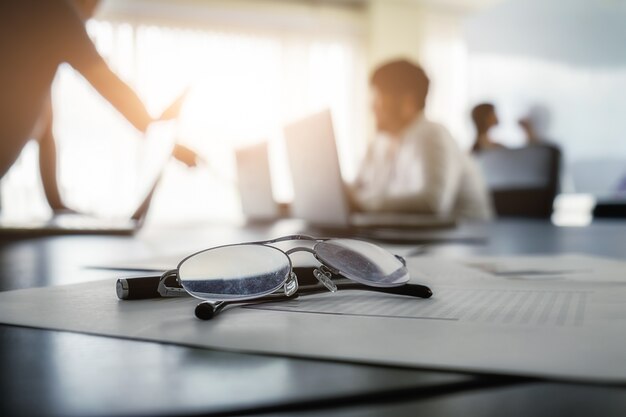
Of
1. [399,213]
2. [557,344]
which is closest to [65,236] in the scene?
[557,344]

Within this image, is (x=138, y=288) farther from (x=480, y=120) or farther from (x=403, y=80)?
(x=480, y=120)

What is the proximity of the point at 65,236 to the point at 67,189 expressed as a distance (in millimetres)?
4110

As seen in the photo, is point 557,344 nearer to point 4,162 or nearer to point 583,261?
point 583,261

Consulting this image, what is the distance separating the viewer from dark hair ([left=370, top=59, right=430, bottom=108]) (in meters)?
2.44

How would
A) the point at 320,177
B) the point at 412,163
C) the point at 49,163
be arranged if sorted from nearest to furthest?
the point at 320,177 < the point at 49,163 < the point at 412,163

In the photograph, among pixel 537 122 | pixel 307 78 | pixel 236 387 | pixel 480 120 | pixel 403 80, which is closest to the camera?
pixel 236 387

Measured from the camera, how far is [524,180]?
7.59 feet

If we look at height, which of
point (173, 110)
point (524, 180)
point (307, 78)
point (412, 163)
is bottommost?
point (524, 180)

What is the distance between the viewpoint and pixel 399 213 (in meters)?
2.15

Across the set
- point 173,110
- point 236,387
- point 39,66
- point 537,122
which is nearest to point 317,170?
point 173,110

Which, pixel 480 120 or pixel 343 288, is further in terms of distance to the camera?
pixel 480 120

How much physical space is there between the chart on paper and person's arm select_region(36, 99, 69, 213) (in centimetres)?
178

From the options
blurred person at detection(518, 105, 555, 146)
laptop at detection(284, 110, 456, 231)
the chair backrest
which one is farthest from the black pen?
blurred person at detection(518, 105, 555, 146)

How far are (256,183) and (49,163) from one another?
0.71m
